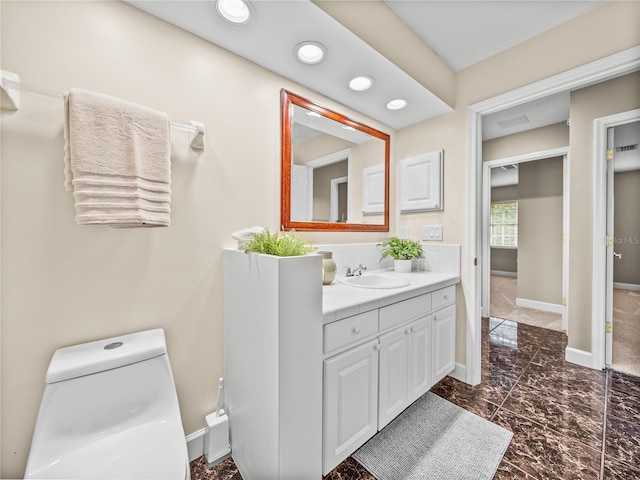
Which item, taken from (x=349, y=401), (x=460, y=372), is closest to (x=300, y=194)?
(x=349, y=401)

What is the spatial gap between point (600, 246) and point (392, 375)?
2.15 m

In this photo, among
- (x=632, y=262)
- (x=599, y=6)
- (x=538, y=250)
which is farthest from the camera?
(x=538, y=250)

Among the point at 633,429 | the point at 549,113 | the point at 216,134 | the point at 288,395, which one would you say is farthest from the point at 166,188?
the point at 549,113

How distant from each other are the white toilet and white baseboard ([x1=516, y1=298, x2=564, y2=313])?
179 inches

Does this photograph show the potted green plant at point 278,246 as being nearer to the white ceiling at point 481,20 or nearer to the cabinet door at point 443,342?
the cabinet door at point 443,342

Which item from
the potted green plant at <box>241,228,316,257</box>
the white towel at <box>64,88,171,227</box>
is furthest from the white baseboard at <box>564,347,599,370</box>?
the white towel at <box>64,88,171,227</box>

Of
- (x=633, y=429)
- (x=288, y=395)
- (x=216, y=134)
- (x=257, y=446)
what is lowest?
(x=633, y=429)

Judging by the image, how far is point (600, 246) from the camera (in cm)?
218

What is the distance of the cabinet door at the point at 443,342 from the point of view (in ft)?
5.79

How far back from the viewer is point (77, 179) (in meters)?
0.92

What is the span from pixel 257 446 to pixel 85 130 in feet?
4.44

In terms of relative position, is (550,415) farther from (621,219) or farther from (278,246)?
(278,246)

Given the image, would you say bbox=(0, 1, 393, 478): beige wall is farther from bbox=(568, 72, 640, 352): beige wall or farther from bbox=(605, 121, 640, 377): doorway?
bbox=(605, 121, 640, 377): doorway

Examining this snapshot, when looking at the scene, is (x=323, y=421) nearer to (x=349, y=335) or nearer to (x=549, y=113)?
(x=349, y=335)
